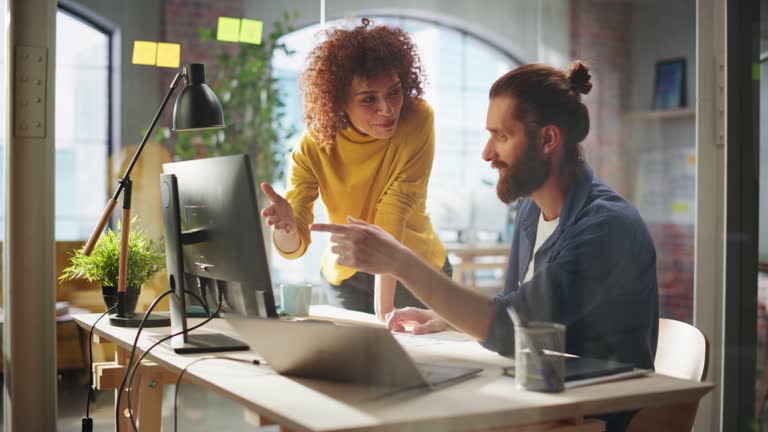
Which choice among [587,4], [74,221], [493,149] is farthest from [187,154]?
[587,4]

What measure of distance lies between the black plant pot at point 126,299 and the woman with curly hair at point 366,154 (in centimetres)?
47

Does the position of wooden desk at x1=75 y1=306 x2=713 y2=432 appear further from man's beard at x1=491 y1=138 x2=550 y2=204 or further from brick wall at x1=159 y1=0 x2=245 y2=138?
brick wall at x1=159 y1=0 x2=245 y2=138

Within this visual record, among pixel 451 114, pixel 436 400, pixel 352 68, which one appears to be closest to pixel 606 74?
pixel 451 114

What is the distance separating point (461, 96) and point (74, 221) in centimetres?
153

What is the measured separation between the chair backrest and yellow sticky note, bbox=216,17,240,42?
202cm

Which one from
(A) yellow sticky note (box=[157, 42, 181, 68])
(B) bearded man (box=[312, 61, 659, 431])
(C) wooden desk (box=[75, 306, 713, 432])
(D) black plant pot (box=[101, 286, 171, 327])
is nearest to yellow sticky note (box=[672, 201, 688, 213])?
(B) bearded man (box=[312, 61, 659, 431])

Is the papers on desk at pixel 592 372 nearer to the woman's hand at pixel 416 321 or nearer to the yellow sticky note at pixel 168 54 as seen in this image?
A: the woman's hand at pixel 416 321

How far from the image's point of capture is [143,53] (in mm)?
2916

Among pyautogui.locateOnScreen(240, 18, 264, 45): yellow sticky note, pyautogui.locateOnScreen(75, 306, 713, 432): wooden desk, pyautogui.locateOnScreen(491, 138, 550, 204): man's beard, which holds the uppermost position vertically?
pyautogui.locateOnScreen(240, 18, 264, 45): yellow sticky note

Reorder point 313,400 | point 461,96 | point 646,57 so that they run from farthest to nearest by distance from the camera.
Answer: point 461,96 → point 646,57 → point 313,400

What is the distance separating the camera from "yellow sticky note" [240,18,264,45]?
310 centimetres

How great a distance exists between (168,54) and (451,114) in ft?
3.59

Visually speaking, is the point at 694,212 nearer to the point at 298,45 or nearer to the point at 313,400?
the point at 298,45

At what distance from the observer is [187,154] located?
3092 mm
